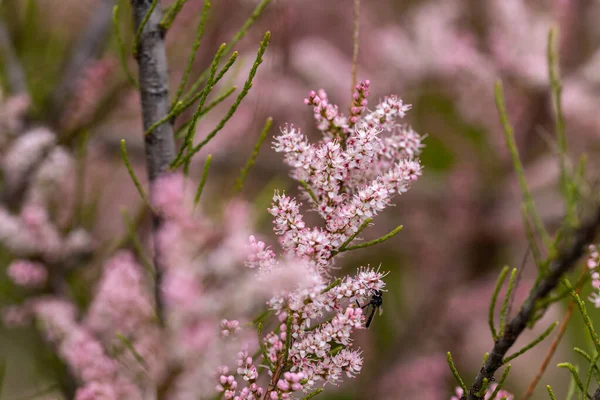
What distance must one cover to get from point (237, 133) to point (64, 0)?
104 centimetres

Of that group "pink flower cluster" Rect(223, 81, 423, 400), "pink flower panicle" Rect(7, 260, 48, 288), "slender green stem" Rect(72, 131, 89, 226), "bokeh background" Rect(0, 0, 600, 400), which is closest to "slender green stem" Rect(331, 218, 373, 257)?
"pink flower cluster" Rect(223, 81, 423, 400)

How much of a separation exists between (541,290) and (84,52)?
43.6 inches

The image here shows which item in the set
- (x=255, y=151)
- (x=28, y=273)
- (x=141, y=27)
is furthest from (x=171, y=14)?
(x=28, y=273)

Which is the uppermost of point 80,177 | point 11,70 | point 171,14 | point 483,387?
point 11,70

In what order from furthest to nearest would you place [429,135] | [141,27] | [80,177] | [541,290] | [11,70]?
[429,135]
[11,70]
[80,177]
[141,27]
[541,290]

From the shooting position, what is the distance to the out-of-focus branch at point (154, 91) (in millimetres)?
527

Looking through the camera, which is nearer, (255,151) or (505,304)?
(505,304)

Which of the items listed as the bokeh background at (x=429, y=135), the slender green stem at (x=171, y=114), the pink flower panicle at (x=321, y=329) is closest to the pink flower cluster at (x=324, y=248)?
the pink flower panicle at (x=321, y=329)

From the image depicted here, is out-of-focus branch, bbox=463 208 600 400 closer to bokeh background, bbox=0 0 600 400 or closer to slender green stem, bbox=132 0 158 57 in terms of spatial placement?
slender green stem, bbox=132 0 158 57

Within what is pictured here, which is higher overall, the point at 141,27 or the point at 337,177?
the point at 141,27

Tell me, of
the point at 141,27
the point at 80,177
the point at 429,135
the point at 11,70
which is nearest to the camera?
the point at 141,27

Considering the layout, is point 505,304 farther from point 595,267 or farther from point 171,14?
point 171,14

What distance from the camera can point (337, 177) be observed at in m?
0.45

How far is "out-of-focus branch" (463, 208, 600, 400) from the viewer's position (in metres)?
0.34
